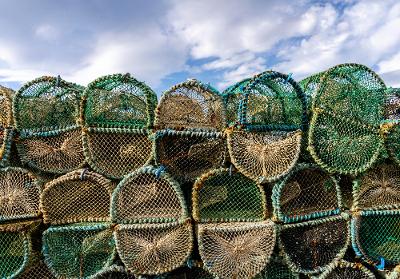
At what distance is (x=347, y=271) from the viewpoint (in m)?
2.88

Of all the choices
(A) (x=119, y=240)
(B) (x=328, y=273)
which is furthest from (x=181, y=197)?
(B) (x=328, y=273)

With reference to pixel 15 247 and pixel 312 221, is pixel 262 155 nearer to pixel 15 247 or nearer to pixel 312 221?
pixel 312 221

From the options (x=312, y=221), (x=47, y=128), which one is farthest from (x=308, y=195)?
(x=47, y=128)

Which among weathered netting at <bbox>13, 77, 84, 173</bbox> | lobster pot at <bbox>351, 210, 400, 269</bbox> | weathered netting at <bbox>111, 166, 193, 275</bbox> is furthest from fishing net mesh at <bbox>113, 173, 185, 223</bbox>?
lobster pot at <bbox>351, 210, 400, 269</bbox>

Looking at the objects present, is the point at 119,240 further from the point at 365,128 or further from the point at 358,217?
the point at 365,128

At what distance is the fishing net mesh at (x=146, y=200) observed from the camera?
9.04 ft

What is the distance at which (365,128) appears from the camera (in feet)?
9.45

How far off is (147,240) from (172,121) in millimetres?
970

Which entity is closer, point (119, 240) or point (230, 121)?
point (119, 240)

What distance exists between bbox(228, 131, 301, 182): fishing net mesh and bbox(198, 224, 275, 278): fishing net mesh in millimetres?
402

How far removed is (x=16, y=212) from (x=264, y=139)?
83.7 inches

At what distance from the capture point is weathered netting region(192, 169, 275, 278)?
272 cm

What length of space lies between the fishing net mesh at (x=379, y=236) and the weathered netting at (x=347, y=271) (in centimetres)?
11

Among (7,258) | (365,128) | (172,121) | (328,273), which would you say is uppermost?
(172,121)
